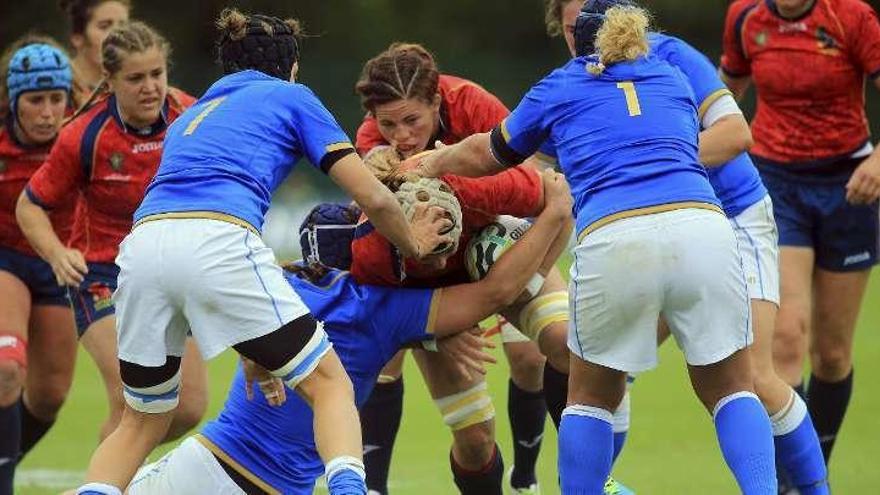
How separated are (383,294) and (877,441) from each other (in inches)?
144

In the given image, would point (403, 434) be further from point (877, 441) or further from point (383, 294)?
point (383, 294)

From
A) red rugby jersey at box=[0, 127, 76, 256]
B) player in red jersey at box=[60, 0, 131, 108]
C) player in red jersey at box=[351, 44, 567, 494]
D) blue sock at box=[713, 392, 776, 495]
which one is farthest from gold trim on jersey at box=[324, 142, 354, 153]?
player in red jersey at box=[60, 0, 131, 108]

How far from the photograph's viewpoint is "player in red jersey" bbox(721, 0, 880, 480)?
7.77m

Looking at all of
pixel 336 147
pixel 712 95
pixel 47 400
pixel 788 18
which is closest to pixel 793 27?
pixel 788 18

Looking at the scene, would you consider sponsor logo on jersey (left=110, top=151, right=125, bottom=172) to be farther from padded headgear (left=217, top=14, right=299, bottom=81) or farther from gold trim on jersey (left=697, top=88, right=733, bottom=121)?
gold trim on jersey (left=697, top=88, right=733, bottom=121)

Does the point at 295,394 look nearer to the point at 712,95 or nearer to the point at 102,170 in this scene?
the point at 712,95

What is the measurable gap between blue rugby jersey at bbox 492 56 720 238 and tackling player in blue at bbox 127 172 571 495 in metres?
0.44

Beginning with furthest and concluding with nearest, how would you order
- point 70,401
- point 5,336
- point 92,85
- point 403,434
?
point 70,401, point 403,434, point 92,85, point 5,336

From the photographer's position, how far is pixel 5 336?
24.5 feet

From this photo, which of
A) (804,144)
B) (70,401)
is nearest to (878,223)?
(804,144)

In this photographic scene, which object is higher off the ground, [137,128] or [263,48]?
[263,48]

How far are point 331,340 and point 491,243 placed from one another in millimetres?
660

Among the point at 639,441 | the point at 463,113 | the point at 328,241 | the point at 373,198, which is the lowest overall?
the point at 639,441

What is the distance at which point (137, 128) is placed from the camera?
7.54m
